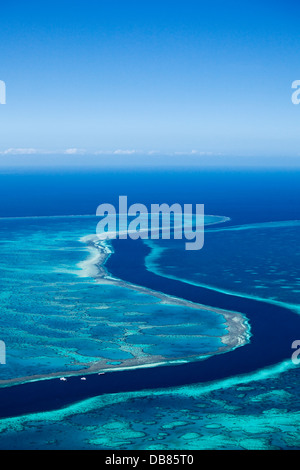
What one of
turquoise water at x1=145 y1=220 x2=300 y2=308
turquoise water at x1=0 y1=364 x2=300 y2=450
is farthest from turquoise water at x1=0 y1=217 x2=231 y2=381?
turquoise water at x1=145 y1=220 x2=300 y2=308

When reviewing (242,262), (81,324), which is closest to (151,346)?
(81,324)

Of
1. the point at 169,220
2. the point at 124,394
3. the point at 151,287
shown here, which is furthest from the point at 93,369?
the point at 169,220

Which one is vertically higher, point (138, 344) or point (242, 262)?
point (242, 262)

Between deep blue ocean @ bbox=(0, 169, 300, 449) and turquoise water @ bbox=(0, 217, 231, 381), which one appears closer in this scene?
deep blue ocean @ bbox=(0, 169, 300, 449)

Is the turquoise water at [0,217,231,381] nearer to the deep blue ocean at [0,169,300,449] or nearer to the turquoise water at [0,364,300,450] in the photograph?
the deep blue ocean at [0,169,300,449]

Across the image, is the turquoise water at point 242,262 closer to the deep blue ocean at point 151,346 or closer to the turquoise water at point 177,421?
the deep blue ocean at point 151,346

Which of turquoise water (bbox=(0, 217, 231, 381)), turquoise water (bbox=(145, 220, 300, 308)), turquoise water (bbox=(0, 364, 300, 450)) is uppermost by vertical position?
turquoise water (bbox=(145, 220, 300, 308))

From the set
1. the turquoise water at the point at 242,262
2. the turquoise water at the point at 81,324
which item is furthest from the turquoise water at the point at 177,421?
the turquoise water at the point at 242,262

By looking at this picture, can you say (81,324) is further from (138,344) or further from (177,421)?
(177,421)
